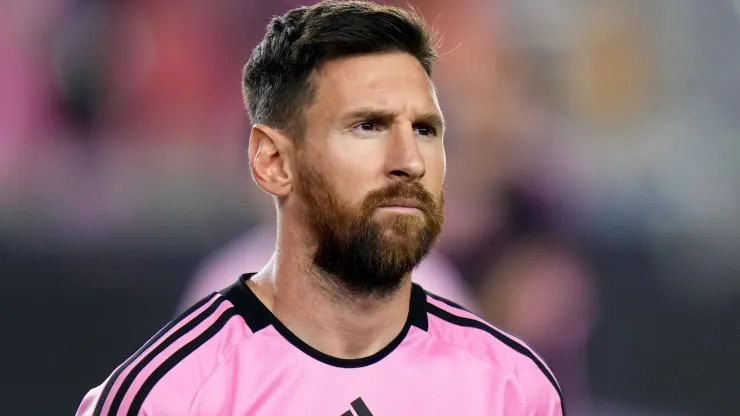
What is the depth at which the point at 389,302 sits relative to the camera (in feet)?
7.20

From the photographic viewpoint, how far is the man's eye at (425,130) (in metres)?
2.13

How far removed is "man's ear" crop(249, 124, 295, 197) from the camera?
85.4 inches

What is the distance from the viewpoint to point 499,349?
228 centimetres

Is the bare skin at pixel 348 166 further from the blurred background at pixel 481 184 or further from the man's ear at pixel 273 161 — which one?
the blurred background at pixel 481 184

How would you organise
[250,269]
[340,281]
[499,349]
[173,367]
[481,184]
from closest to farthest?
1. [173,367]
2. [340,281]
3. [499,349]
4. [250,269]
5. [481,184]

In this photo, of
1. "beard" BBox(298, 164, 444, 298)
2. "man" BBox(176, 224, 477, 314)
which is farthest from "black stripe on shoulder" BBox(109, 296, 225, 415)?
"man" BBox(176, 224, 477, 314)

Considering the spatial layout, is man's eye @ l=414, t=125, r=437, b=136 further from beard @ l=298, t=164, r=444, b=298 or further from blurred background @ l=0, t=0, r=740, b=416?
blurred background @ l=0, t=0, r=740, b=416

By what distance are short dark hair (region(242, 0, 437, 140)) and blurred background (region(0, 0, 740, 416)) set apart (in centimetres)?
200

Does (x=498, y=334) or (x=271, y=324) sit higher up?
(x=271, y=324)

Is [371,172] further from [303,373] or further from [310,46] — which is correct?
[303,373]

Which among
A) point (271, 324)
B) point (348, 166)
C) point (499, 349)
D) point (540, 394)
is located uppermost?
point (348, 166)

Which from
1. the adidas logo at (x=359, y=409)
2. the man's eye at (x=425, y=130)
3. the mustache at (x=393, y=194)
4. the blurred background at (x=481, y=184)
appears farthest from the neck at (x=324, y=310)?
the blurred background at (x=481, y=184)

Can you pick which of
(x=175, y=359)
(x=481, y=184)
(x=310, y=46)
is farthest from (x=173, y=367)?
(x=481, y=184)

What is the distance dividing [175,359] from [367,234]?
49 cm
